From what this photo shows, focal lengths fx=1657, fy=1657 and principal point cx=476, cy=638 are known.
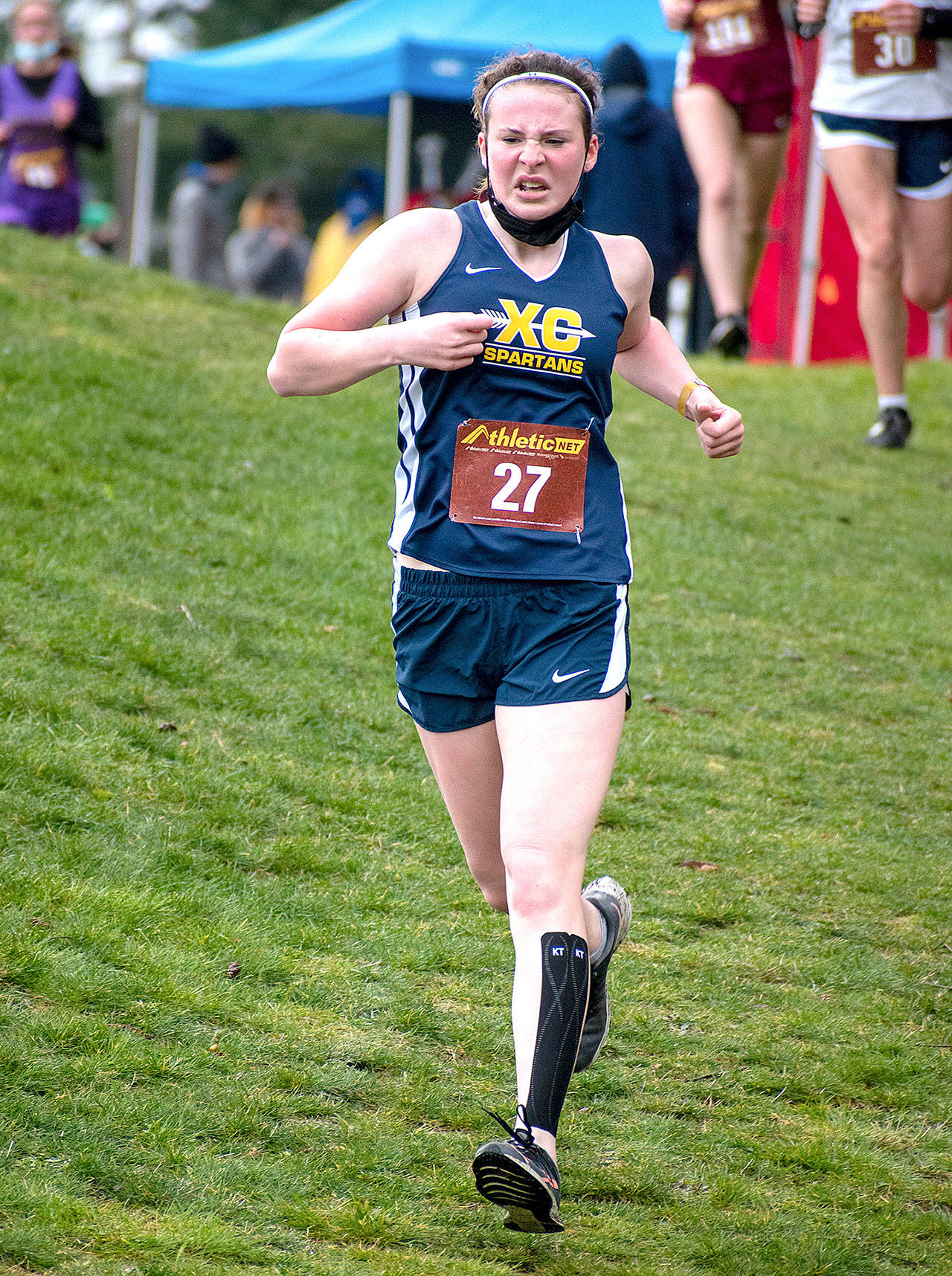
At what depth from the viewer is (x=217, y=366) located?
9.55 m

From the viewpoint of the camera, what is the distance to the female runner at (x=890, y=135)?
27.1 feet

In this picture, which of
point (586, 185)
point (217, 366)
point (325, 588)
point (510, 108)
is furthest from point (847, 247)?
point (510, 108)

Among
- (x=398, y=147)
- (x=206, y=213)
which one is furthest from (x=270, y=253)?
(x=398, y=147)

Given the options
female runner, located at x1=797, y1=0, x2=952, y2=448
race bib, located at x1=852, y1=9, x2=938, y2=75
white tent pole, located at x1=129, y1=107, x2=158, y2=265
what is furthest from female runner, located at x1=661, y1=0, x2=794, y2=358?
white tent pole, located at x1=129, y1=107, x2=158, y2=265

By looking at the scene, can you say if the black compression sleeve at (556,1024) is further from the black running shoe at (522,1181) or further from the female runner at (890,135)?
the female runner at (890,135)

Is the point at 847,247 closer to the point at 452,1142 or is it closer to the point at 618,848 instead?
the point at 618,848

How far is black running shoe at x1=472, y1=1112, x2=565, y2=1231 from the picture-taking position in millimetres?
3004

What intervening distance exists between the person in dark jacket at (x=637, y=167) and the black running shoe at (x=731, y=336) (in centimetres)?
152

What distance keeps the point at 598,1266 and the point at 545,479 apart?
1584 mm

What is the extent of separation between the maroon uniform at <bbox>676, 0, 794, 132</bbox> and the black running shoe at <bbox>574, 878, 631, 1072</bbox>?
20.8 ft

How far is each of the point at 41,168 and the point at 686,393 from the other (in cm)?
913

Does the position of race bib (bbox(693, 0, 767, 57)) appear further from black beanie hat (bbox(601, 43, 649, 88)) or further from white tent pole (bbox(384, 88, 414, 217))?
white tent pole (bbox(384, 88, 414, 217))

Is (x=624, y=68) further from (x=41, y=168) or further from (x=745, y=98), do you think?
(x=41, y=168)

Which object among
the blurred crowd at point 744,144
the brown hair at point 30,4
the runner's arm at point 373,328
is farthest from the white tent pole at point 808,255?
the runner's arm at point 373,328
